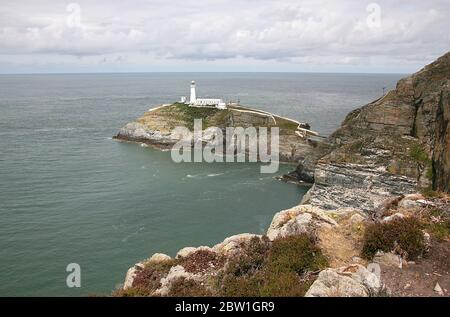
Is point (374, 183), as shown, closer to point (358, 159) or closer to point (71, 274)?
point (358, 159)

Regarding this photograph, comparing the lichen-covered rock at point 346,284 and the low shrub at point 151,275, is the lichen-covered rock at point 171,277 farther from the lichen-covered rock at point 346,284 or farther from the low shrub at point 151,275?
the lichen-covered rock at point 346,284

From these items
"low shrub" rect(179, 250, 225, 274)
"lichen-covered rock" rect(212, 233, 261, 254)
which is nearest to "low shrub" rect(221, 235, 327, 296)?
"lichen-covered rock" rect(212, 233, 261, 254)

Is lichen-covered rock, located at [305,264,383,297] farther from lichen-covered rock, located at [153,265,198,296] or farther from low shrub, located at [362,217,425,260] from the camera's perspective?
lichen-covered rock, located at [153,265,198,296]

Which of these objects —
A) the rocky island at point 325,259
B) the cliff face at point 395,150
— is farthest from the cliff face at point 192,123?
the rocky island at point 325,259

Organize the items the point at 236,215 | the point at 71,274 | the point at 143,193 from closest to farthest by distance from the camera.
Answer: the point at 71,274
the point at 236,215
the point at 143,193

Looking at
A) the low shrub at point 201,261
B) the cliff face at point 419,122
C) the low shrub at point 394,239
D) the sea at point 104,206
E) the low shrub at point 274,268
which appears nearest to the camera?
the low shrub at point 274,268

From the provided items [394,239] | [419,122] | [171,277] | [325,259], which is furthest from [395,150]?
[171,277]
